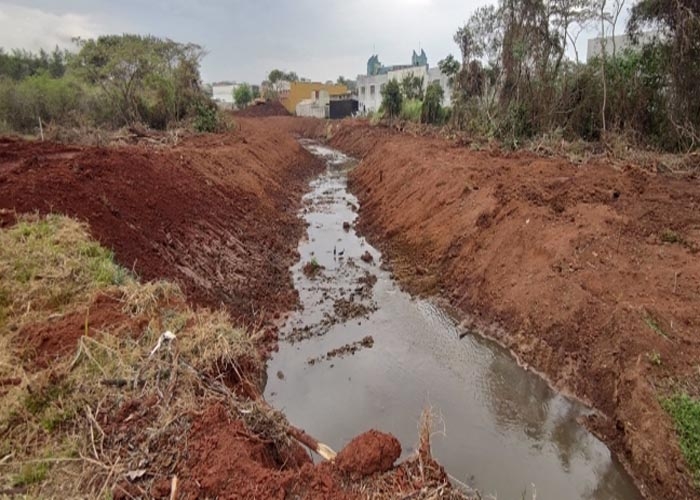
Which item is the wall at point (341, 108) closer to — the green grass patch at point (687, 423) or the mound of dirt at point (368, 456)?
the green grass patch at point (687, 423)

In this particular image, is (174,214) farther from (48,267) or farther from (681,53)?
(681,53)

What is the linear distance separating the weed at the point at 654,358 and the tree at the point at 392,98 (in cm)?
2707

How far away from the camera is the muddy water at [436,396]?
4.72 meters

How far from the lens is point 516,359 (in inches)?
261

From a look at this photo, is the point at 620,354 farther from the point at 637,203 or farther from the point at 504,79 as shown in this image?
the point at 504,79

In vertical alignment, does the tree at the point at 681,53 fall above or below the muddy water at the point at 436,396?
above

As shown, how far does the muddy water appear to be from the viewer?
15.5 ft

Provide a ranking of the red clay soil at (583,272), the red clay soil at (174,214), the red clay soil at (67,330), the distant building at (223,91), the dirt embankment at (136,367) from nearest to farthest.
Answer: the dirt embankment at (136,367) → the red clay soil at (67,330) → the red clay soil at (583,272) → the red clay soil at (174,214) → the distant building at (223,91)

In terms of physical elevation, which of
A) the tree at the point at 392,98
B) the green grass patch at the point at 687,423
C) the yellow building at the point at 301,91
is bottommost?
the green grass patch at the point at 687,423

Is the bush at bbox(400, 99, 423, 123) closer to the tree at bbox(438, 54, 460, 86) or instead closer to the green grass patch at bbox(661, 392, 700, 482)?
the tree at bbox(438, 54, 460, 86)

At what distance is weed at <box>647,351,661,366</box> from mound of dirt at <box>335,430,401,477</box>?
3567mm

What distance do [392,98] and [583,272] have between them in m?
25.6

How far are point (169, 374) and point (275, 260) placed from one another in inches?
260

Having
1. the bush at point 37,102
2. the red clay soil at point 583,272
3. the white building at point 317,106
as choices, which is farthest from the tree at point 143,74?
the white building at point 317,106
